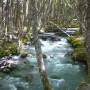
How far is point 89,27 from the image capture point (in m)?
6.07

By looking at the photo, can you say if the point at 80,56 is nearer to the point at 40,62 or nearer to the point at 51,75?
the point at 51,75

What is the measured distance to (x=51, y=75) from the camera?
17.4 metres

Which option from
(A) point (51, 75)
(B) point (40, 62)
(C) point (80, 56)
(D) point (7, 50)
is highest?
(B) point (40, 62)

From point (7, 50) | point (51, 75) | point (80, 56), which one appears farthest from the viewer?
point (7, 50)

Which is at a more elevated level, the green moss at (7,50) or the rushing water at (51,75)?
the green moss at (7,50)

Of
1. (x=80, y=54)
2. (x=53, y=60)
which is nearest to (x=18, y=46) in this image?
(x=53, y=60)

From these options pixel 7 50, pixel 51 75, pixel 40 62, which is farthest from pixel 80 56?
pixel 40 62

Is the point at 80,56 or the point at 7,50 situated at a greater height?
the point at 7,50

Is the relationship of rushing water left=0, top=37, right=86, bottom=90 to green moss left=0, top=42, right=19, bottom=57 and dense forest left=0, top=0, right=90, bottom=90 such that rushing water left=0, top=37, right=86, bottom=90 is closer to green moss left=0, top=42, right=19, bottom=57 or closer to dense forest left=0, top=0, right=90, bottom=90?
dense forest left=0, top=0, right=90, bottom=90

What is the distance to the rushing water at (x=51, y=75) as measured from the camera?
14.9 m

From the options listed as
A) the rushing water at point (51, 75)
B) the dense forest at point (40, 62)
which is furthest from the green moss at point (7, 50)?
the rushing water at point (51, 75)

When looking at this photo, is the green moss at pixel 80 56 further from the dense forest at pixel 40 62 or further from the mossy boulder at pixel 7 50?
the mossy boulder at pixel 7 50

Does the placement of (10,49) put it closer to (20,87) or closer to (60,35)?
(20,87)

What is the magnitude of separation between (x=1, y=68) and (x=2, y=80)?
1.65 meters
